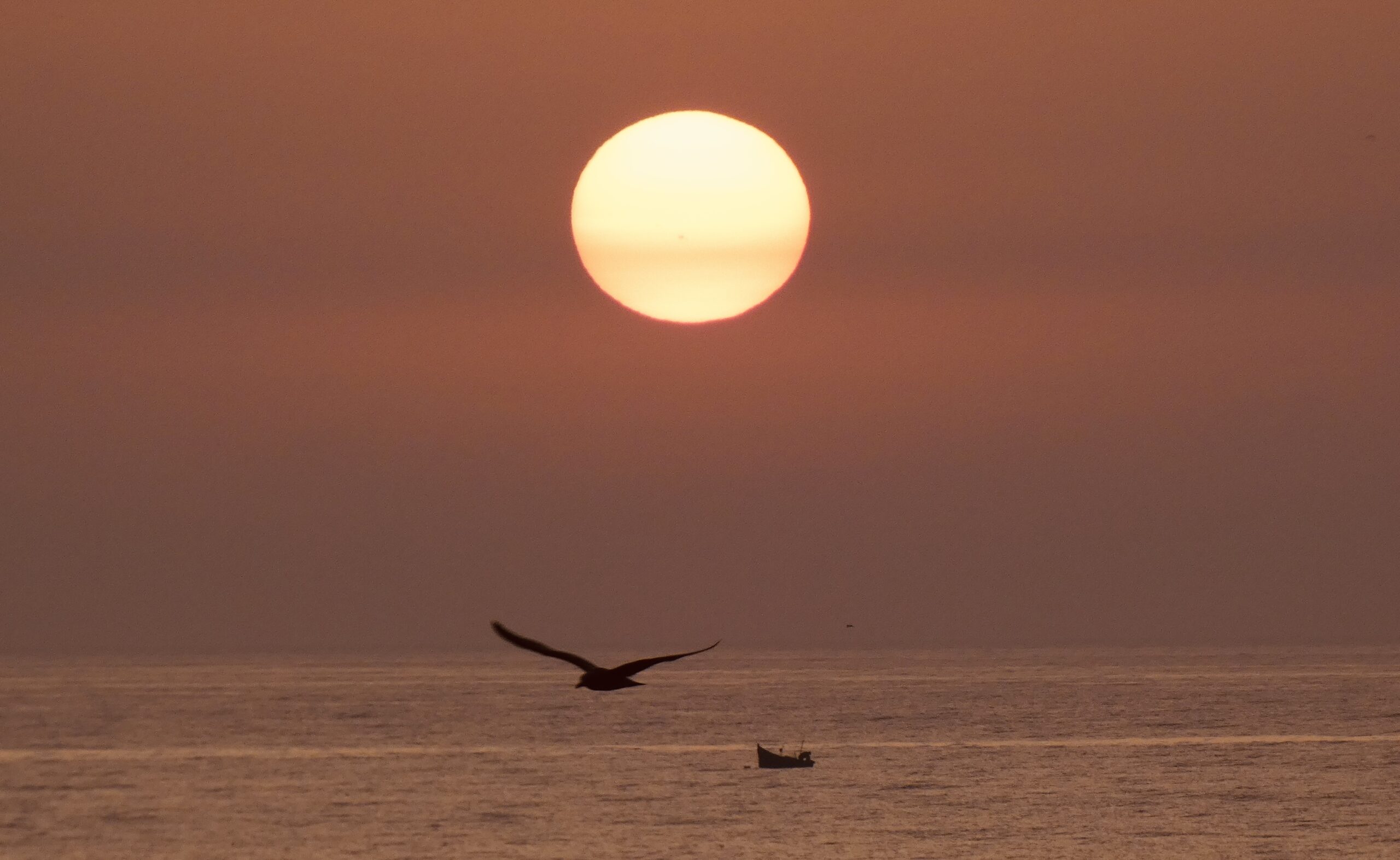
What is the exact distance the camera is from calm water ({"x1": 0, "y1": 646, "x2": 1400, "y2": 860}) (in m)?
53.3

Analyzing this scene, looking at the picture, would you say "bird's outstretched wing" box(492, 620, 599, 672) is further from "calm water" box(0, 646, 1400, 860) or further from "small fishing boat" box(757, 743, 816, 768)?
"small fishing boat" box(757, 743, 816, 768)

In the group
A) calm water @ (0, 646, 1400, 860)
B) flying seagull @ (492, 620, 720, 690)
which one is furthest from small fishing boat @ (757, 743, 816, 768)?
flying seagull @ (492, 620, 720, 690)

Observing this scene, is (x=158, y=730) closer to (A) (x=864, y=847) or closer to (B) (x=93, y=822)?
(B) (x=93, y=822)

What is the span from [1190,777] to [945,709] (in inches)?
2266

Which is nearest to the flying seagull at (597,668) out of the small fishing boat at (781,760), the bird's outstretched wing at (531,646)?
the bird's outstretched wing at (531,646)

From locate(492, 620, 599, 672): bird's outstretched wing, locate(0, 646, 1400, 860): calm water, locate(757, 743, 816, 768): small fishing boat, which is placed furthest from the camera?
locate(757, 743, 816, 768): small fishing boat

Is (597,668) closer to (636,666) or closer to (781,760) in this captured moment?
(636,666)

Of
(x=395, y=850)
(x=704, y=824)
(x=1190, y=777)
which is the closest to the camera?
(x=395, y=850)

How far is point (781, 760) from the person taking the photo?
75.3 m

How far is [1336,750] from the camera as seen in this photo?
88625 mm

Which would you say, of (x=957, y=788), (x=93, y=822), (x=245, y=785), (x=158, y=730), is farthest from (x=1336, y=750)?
(x=158, y=730)

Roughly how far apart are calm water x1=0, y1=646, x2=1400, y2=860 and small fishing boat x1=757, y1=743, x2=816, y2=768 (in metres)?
1.26

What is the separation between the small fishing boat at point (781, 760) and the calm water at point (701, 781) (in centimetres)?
126

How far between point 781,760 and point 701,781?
17.8 ft
